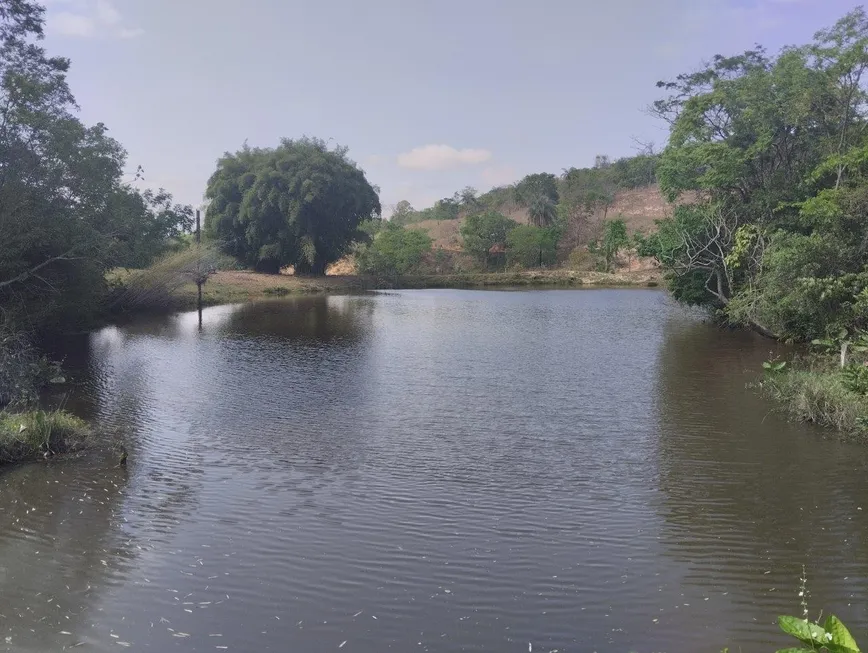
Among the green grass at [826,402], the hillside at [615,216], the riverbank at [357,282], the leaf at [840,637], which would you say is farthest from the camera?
the hillside at [615,216]

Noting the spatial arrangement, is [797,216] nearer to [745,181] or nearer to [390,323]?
[745,181]

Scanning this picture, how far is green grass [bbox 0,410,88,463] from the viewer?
12.1m

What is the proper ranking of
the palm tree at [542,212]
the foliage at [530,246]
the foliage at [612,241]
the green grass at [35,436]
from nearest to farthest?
the green grass at [35,436]
the foliage at [612,241]
the foliage at [530,246]
the palm tree at [542,212]

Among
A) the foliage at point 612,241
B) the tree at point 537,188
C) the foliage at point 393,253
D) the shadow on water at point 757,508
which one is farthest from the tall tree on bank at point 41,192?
the tree at point 537,188

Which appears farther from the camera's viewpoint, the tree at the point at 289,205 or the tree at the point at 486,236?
the tree at the point at 486,236

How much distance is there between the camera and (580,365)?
22.4 m

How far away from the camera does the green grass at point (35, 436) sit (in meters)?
12.1

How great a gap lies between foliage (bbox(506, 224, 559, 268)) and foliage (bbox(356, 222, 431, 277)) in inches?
348

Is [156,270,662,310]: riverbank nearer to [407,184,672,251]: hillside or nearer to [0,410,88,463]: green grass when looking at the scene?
[407,184,672,251]: hillside

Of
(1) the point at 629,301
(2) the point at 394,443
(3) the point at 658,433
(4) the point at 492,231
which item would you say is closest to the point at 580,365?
(3) the point at 658,433

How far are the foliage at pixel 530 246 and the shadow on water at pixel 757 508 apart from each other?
6036 cm

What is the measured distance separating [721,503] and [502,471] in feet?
11.0

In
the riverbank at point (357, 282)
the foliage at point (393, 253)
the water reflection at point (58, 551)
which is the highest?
the foliage at point (393, 253)

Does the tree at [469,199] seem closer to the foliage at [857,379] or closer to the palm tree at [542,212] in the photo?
the palm tree at [542,212]
